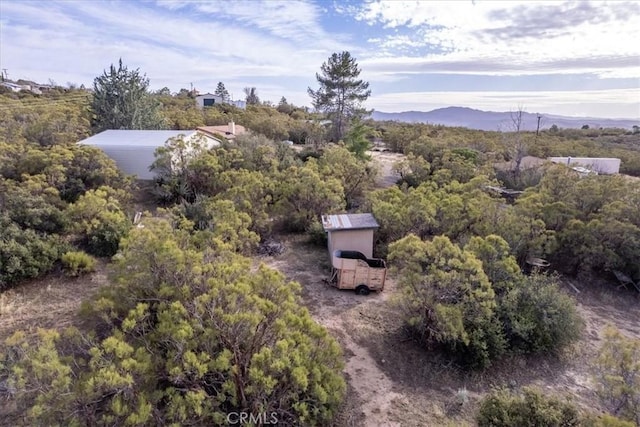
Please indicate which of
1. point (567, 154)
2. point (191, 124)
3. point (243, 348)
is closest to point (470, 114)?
point (567, 154)

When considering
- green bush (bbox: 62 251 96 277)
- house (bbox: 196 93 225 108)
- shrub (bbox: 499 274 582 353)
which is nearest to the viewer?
shrub (bbox: 499 274 582 353)

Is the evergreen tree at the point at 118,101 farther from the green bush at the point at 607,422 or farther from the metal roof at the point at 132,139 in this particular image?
the green bush at the point at 607,422

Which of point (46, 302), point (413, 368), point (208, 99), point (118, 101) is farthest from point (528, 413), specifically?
point (208, 99)

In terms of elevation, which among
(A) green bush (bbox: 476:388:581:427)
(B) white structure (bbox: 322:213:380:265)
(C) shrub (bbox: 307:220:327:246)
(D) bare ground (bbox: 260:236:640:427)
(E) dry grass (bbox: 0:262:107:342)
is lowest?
(D) bare ground (bbox: 260:236:640:427)

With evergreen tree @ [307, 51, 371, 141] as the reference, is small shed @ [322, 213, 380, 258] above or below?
below

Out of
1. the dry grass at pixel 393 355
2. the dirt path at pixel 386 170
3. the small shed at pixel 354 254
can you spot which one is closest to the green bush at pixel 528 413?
the dry grass at pixel 393 355

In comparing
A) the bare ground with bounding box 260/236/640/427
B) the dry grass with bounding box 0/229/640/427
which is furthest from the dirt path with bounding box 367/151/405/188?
the bare ground with bounding box 260/236/640/427

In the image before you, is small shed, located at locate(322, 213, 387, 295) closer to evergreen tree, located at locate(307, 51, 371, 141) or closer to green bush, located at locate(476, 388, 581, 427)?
green bush, located at locate(476, 388, 581, 427)
